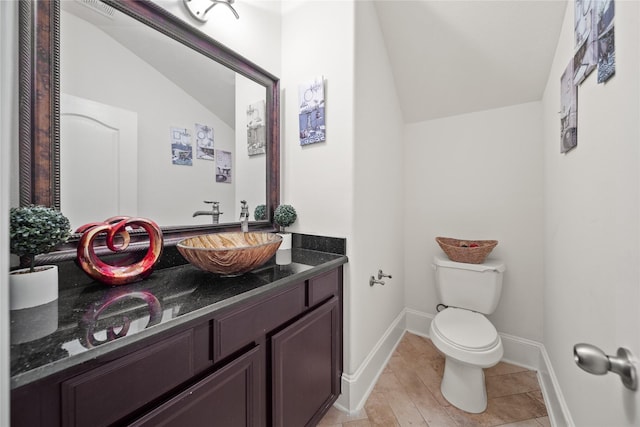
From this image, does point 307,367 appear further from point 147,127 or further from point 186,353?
point 147,127

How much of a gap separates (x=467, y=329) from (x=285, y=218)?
1.29 m

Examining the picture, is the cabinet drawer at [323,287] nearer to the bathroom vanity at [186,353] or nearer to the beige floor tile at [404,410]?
the bathroom vanity at [186,353]

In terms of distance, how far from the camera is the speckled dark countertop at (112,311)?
0.48 meters

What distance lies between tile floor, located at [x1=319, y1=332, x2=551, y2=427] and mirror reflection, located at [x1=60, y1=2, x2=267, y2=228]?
1.36 meters

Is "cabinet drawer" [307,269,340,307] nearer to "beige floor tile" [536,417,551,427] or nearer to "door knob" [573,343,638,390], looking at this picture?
"door knob" [573,343,638,390]

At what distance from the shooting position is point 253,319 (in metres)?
0.84

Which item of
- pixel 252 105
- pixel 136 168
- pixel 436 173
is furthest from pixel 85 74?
pixel 436 173

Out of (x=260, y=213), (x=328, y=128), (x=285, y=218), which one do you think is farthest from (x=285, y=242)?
(x=328, y=128)

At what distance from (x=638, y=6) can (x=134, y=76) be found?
1.54m

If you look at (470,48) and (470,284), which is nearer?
(470,48)

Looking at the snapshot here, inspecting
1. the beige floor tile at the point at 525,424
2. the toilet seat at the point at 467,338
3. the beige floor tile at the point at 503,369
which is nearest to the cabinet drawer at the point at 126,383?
the toilet seat at the point at 467,338

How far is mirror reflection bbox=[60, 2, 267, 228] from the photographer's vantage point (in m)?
0.87

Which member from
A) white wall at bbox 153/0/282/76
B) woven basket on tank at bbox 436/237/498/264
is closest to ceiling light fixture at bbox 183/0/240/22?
white wall at bbox 153/0/282/76

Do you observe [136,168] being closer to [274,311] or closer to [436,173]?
[274,311]
